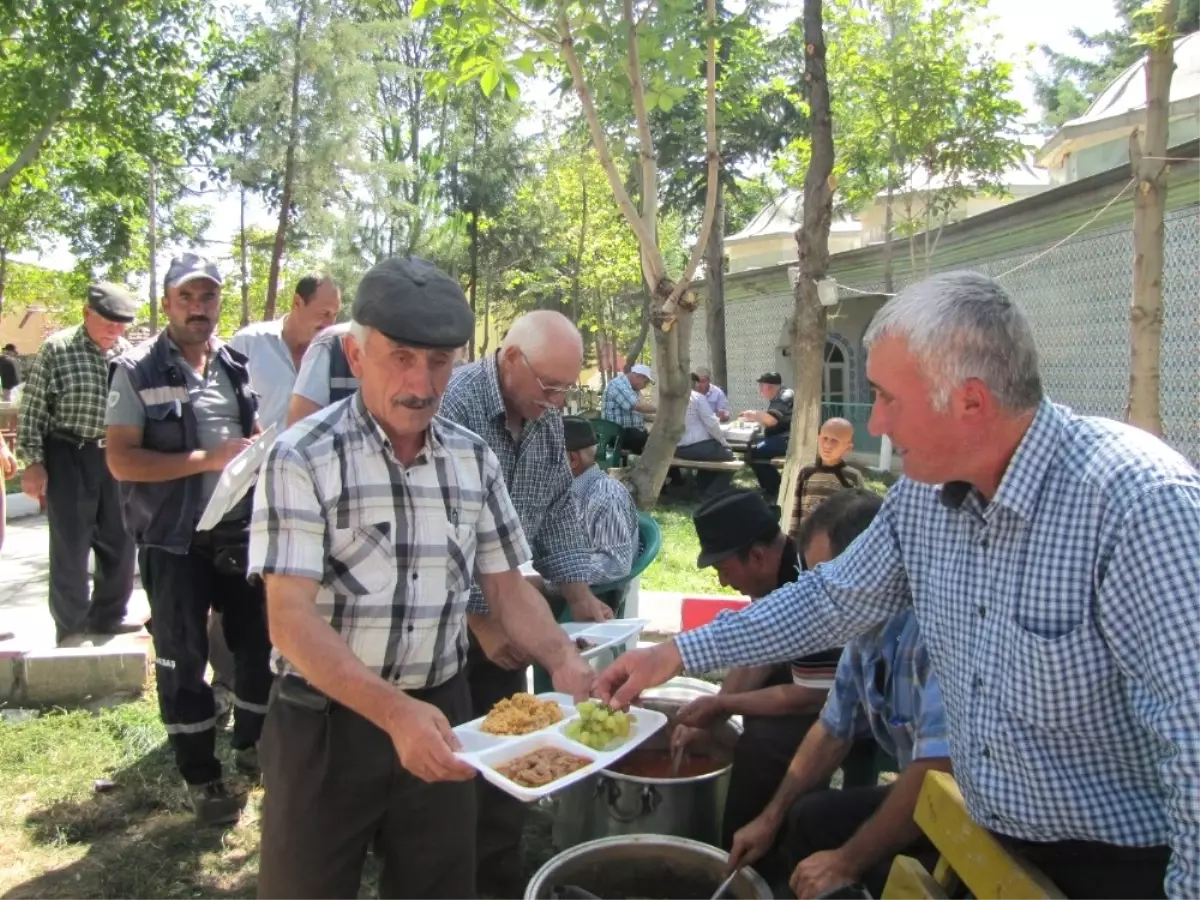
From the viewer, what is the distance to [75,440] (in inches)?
226

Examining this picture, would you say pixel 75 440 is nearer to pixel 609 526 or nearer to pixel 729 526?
pixel 609 526

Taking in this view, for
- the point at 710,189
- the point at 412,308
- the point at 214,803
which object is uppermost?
the point at 710,189

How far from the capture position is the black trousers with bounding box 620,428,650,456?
12656 mm

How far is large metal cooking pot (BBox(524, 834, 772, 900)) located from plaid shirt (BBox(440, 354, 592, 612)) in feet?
3.51

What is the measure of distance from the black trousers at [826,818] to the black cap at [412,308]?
1.65m

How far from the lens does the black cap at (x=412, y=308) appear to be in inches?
82.0

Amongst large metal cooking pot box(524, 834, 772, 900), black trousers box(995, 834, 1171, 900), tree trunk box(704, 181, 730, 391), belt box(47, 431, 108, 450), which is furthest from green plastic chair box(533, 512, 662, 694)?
tree trunk box(704, 181, 730, 391)

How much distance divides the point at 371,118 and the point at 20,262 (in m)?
18.2

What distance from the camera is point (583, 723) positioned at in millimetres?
2529

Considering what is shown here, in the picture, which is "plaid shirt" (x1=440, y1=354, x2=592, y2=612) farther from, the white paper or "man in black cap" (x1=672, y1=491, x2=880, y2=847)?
the white paper

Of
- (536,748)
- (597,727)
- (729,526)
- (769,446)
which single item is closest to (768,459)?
(769,446)

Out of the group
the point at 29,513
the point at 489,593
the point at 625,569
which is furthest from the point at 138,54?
the point at 489,593

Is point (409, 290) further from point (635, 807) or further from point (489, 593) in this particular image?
point (635, 807)

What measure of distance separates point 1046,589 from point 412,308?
1365 millimetres
